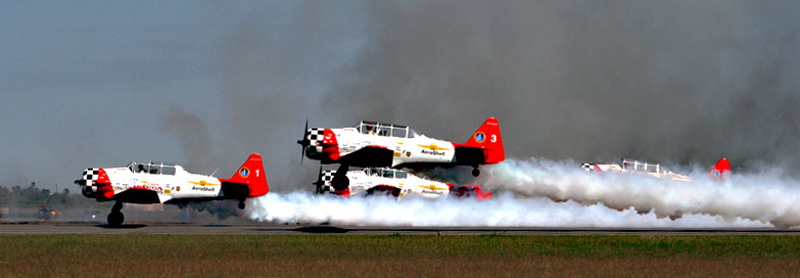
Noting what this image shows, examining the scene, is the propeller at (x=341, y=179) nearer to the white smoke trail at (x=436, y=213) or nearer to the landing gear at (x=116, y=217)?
the white smoke trail at (x=436, y=213)

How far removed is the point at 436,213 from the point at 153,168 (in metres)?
Answer: 21.4

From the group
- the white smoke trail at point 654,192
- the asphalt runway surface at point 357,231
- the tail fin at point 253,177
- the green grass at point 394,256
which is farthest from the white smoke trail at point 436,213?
the green grass at point 394,256

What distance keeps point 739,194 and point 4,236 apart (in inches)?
1791

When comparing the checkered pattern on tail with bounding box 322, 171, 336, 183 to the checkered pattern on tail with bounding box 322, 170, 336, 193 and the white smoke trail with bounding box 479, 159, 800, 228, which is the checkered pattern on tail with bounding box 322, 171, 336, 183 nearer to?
the checkered pattern on tail with bounding box 322, 170, 336, 193

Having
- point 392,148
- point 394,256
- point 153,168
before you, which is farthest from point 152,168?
point 394,256

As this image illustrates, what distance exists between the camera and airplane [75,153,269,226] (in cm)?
6638

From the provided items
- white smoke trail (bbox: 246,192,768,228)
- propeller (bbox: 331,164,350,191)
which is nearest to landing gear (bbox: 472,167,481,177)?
white smoke trail (bbox: 246,192,768,228)

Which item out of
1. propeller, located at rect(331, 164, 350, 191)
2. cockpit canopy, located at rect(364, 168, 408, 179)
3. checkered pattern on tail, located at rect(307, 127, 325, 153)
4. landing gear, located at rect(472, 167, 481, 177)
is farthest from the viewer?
cockpit canopy, located at rect(364, 168, 408, 179)

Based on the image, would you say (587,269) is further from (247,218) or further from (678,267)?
(247,218)

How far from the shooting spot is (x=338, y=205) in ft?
235

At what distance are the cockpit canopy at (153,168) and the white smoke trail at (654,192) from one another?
935 inches

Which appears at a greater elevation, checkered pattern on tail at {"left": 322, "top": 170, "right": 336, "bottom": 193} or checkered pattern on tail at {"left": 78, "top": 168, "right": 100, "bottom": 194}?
checkered pattern on tail at {"left": 322, "top": 170, "right": 336, "bottom": 193}

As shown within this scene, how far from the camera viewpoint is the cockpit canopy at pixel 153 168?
225ft

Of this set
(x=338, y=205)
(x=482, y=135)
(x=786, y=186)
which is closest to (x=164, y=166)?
(x=338, y=205)
